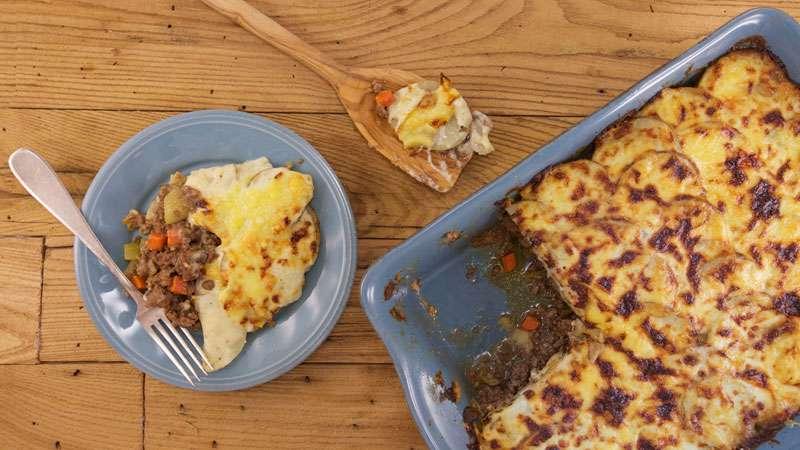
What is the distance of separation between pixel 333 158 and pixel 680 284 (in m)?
1.47

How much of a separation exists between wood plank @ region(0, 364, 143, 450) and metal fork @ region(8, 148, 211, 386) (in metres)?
0.35

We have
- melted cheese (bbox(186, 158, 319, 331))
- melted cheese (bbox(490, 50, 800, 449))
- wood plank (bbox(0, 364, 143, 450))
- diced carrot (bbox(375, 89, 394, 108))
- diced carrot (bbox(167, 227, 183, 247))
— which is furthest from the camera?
wood plank (bbox(0, 364, 143, 450))

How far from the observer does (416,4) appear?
10.1 ft

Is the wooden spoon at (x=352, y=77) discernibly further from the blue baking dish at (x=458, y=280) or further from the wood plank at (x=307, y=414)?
the wood plank at (x=307, y=414)

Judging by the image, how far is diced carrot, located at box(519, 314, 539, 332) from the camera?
9.46 feet

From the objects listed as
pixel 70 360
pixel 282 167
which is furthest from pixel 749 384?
pixel 70 360

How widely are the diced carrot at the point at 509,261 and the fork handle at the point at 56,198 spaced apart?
4.74 feet

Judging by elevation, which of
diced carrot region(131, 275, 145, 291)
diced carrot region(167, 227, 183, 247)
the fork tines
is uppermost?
diced carrot region(167, 227, 183, 247)

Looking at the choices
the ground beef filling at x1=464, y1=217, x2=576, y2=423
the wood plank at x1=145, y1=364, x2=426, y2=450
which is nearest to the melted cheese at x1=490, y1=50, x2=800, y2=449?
the ground beef filling at x1=464, y1=217, x2=576, y2=423

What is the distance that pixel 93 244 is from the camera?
2824 millimetres

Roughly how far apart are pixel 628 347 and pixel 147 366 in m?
1.83

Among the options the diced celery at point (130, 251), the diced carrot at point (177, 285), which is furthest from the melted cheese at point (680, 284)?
the diced celery at point (130, 251)

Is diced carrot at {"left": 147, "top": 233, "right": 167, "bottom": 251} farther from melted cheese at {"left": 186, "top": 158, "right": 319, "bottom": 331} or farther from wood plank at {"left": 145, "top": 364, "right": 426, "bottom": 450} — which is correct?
wood plank at {"left": 145, "top": 364, "right": 426, "bottom": 450}

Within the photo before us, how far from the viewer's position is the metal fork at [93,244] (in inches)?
112
